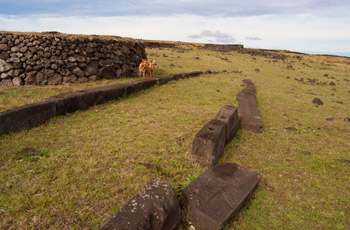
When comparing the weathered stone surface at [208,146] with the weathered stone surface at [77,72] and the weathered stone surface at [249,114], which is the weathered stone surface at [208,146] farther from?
the weathered stone surface at [77,72]

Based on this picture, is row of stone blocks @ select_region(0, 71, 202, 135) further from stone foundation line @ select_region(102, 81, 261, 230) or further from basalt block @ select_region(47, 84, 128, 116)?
stone foundation line @ select_region(102, 81, 261, 230)

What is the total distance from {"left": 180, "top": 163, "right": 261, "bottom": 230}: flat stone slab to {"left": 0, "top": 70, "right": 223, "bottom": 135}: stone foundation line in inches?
144

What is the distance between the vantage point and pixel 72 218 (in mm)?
2344

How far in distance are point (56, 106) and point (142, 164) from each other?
2952 mm

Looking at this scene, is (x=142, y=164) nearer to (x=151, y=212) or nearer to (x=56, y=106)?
(x=151, y=212)

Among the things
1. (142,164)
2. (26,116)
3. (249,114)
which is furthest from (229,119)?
(26,116)

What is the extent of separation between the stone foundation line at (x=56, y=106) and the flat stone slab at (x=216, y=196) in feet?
12.0

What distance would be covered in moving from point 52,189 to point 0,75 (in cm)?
666

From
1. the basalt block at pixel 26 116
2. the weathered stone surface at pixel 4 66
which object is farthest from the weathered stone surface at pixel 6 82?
the basalt block at pixel 26 116

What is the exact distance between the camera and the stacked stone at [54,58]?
7309 millimetres

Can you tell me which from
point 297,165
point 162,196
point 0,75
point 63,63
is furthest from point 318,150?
point 0,75

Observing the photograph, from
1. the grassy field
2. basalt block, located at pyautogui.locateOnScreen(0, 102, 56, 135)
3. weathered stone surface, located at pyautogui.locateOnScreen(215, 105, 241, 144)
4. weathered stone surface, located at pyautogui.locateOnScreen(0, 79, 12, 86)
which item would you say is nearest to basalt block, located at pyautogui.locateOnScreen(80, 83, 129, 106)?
the grassy field

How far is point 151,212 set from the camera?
2.08m

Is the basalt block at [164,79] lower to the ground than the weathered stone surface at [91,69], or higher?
lower
